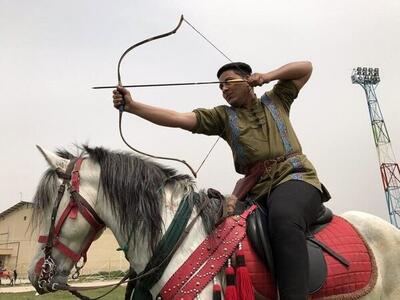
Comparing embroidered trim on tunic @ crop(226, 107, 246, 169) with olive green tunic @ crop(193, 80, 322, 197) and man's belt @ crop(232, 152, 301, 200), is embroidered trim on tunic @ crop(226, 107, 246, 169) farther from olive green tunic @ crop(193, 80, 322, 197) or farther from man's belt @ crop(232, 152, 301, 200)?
man's belt @ crop(232, 152, 301, 200)

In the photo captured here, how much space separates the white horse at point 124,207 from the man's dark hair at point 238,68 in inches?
46.3

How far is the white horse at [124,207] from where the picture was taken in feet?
11.3

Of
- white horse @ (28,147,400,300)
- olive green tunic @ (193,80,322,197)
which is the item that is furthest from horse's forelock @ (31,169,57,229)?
olive green tunic @ (193,80,322,197)

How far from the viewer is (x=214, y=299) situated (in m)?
3.15

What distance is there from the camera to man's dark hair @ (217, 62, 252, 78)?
4215 mm

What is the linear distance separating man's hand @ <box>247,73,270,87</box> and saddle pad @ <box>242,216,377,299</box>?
1406 millimetres

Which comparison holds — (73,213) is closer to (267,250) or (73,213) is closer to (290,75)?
(267,250)

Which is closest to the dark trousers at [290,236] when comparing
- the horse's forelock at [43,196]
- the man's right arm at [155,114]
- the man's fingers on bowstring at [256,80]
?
the man's fingers on bowstring at [256,80]

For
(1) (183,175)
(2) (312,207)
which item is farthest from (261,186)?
(1) (183,175)

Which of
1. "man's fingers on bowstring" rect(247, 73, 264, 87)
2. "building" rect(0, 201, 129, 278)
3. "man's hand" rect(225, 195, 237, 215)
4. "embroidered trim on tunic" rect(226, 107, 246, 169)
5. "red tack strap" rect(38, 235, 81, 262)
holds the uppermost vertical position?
"man's fingers on bowstring" rect(247, 73, 264, 87)

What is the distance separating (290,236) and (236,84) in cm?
152

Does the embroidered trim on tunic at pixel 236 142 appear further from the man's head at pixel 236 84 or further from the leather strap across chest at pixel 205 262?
the leather strap across chest at pixel 205 262

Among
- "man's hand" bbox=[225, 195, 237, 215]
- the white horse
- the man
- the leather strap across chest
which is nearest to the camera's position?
the leather strap across chest

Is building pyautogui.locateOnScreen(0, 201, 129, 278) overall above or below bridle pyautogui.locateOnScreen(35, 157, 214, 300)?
below
